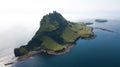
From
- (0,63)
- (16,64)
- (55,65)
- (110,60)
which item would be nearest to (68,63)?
(55,65)

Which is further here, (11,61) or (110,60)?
(11,61)

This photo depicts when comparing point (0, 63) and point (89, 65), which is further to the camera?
point (0, 63)

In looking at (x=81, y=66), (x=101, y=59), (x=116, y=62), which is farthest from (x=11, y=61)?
(x=116, y=62)

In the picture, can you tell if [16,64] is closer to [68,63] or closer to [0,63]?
[0,63]

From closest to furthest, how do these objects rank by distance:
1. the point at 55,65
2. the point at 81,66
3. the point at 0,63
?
the point at 81,66
the point at 55,65
the point at 0,63

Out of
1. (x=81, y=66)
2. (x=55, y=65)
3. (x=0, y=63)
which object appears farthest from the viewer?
(x=0, y=63)

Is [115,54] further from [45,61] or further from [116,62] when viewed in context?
→ [45,61]

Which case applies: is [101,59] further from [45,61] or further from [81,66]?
[45,61]
